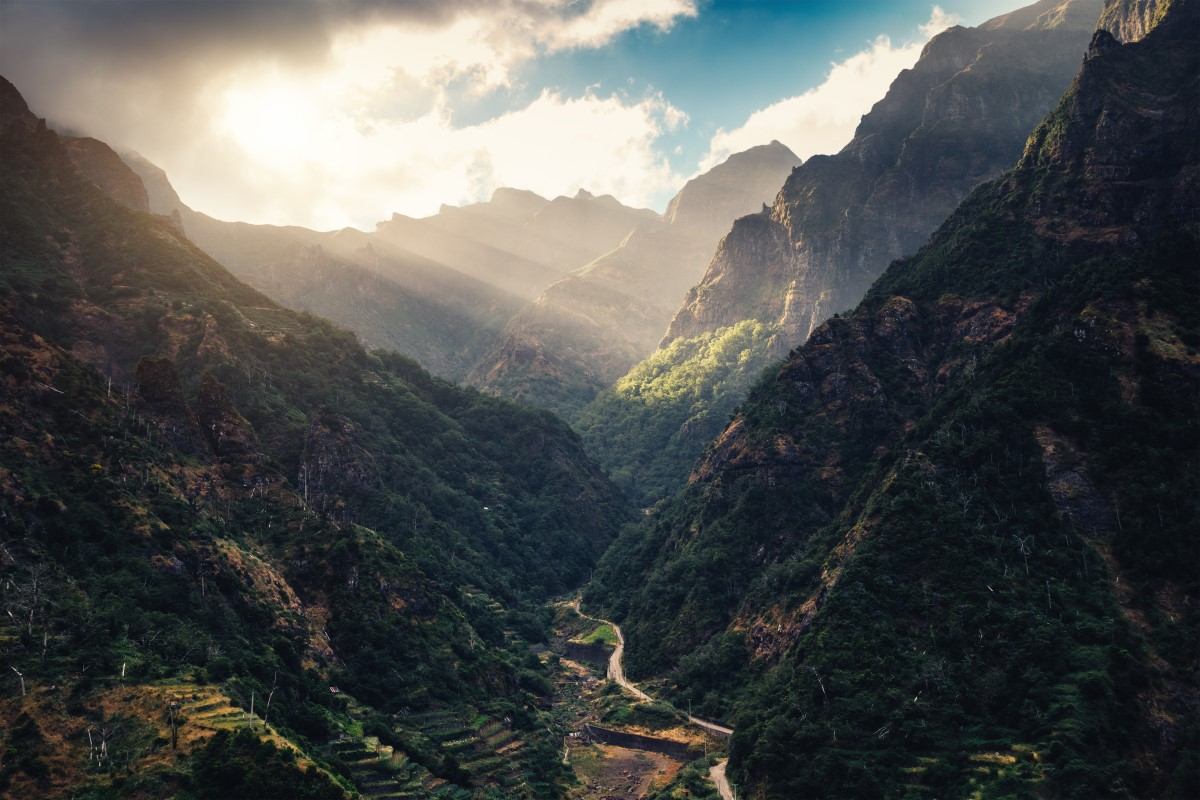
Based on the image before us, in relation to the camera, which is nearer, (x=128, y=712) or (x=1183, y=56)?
(x=128, y=712)

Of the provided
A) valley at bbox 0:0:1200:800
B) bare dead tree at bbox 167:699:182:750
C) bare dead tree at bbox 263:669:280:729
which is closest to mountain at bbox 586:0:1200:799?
valley at bbox 0:0:1200:800

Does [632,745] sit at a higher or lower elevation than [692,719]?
lower

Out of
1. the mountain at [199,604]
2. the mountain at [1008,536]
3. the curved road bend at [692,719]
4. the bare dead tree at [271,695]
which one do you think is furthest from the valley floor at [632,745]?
the bare dead tree at [271,695]

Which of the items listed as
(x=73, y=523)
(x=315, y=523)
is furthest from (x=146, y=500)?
(x=315, y=523)

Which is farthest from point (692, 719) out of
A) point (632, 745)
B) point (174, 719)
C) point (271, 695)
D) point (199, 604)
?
point (174, 719)

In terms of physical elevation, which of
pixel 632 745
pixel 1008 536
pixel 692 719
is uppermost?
pixel 1008 536

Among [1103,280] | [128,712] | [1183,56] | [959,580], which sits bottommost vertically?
[128,712]

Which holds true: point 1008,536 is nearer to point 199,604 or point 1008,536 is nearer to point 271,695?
point 271,695

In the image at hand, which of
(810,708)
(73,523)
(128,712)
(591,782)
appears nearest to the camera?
(128,712)

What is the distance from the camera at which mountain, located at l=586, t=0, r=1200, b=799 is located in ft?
371

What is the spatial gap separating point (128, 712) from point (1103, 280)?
159077 millimetres

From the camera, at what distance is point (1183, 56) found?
642 feet

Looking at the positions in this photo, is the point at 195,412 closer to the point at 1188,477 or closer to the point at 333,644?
the point at 333,644

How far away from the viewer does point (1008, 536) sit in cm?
13888
